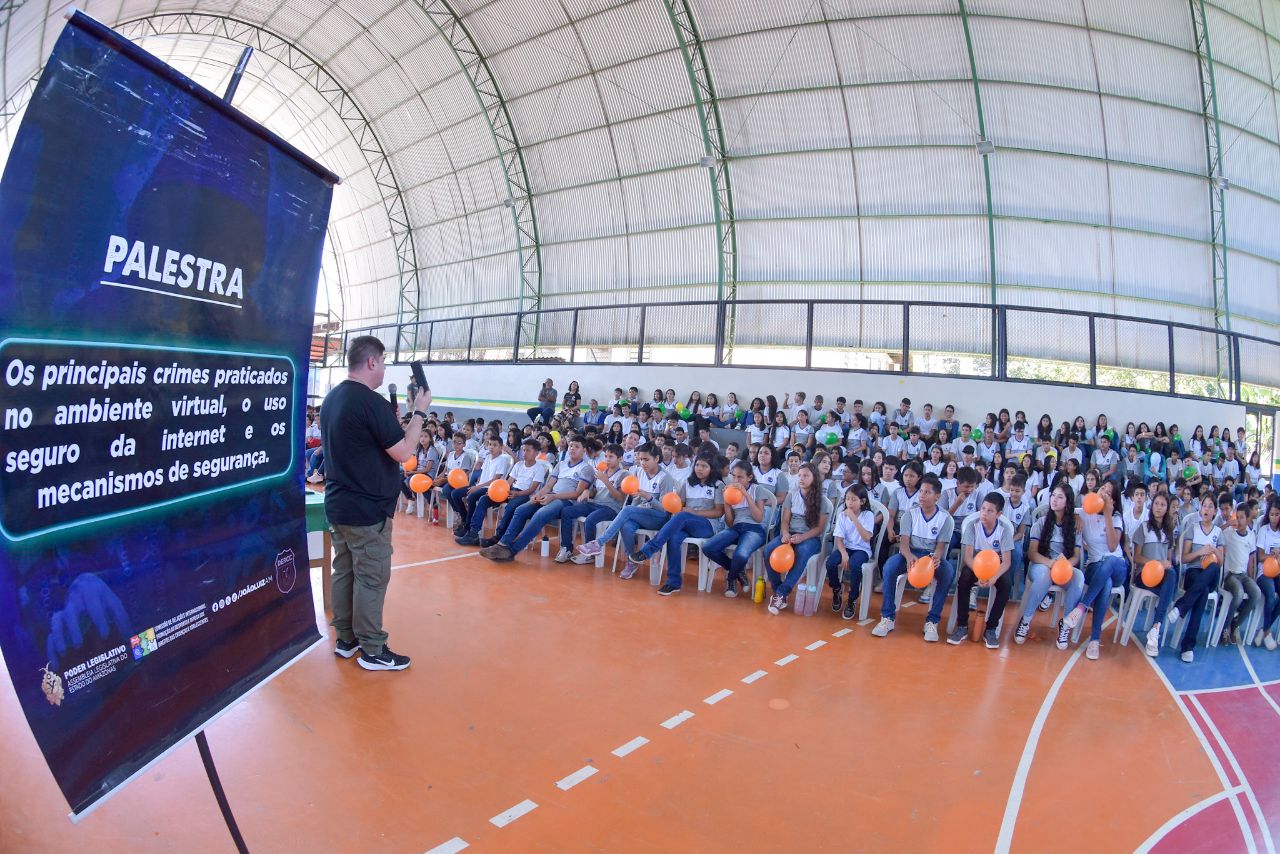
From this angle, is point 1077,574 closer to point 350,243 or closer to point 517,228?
point 517,228

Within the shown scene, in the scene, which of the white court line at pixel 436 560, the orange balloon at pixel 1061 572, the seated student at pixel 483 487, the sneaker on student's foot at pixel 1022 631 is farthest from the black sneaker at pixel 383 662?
the orange balloon at pixel 1061 572

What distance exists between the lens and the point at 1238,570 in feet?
21.3

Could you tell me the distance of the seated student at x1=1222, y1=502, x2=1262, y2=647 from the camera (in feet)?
21.2

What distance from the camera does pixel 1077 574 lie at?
601 cm

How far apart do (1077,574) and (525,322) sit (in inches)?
709

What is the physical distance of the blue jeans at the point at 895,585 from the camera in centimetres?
598

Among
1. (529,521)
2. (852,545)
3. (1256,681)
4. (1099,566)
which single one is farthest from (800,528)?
(1256,681)

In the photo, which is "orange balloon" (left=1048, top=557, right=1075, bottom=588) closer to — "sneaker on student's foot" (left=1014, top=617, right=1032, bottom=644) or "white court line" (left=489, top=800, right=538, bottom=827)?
"sneaker on student's foot" (left=1014, top=617, right=1032, bottom=644)

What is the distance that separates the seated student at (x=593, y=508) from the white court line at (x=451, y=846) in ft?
15.4

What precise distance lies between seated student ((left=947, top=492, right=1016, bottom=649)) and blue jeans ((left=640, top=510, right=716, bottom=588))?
2250mm

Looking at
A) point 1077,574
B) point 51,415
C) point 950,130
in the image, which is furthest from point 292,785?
point 950,130

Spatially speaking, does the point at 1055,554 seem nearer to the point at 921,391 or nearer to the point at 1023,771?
the point at 1023,771

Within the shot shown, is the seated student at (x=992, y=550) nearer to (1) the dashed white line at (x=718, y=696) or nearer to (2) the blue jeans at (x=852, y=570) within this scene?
(2) the blue jeans at (x=852, y=570)

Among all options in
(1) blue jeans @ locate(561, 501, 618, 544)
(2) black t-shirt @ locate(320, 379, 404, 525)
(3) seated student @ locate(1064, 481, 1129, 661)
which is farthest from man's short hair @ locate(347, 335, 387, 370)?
(3) seated student @ locate(1064, 481, 1129, 661)
